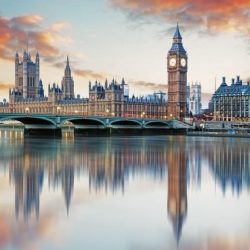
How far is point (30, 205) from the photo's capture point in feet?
41.7

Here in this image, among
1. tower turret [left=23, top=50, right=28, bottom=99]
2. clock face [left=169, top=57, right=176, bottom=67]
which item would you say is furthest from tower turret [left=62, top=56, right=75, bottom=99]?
clock face [left=169, top=57, right=176, bottom=67]

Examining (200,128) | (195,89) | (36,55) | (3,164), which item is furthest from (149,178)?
(195,89)

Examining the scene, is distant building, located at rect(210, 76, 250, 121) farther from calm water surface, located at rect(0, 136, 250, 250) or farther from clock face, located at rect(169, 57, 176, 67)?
calm water surface, located at rect(0, 136, 250, 250)

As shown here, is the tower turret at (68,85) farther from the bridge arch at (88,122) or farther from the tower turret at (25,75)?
the bridge arch at (88,122)

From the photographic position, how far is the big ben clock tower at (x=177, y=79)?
120000 millimetres

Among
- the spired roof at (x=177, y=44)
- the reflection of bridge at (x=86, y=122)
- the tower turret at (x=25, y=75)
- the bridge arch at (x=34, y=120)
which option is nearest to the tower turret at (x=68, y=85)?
the tower turret at (x=25, y=75)

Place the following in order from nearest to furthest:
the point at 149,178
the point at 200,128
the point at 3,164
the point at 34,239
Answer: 1. the point at 34,239
2. the point at 149,178
3. the point at 3,164
4. the point at 200,128

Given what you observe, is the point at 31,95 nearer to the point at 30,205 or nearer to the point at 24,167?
the point at 24,167

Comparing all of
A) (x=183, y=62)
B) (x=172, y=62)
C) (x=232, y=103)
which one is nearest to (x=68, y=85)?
(x=172, y=62)

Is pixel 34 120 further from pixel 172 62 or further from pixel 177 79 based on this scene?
pixel 172 62

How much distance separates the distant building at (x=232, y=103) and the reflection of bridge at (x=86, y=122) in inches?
781

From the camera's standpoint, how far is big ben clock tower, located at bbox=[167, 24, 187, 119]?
120000mm

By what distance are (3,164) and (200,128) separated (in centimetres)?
6583

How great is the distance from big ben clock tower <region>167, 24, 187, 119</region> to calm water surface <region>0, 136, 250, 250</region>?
99.4 meters
